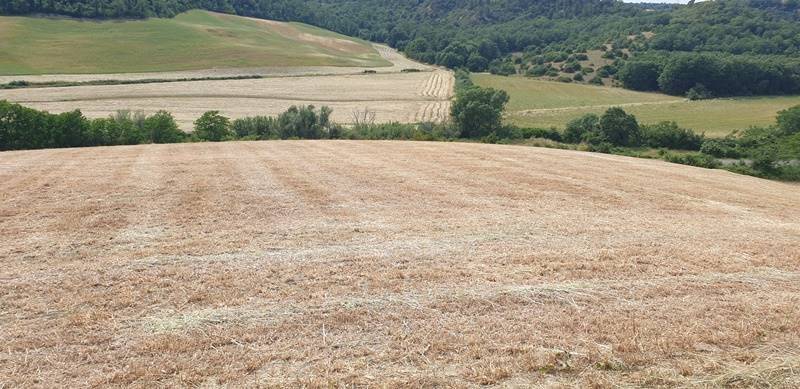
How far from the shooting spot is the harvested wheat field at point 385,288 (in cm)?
702

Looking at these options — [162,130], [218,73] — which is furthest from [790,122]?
[218,73]

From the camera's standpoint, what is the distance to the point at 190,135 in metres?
52.8

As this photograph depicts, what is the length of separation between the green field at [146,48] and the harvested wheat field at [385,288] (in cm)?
9449

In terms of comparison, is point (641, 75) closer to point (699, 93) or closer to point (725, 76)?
point (699, 93)

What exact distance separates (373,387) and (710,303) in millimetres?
6528

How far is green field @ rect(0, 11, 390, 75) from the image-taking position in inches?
3821

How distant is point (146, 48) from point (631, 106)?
331ft

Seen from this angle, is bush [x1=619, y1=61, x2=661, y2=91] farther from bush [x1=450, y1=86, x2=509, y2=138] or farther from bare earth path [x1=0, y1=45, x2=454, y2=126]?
bush [x1=450, y1=86, x2=509, y2=138]

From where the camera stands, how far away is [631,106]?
99438 millimetres

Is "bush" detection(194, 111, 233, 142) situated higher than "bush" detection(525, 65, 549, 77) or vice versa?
"bush" detection(525, 65, 549, 77)

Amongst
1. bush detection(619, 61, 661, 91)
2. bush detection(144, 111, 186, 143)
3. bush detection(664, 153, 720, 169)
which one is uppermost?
bush detection(619, 61, 661, 91)

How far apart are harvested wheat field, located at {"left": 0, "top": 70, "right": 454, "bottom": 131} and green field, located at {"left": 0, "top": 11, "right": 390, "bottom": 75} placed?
16.0m

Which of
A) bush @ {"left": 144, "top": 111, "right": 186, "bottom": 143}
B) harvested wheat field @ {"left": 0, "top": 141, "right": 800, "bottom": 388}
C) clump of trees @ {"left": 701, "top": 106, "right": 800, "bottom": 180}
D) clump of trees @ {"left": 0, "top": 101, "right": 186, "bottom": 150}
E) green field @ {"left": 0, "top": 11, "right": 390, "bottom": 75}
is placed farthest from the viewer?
green field @ {"left": 0, "top": 11, "right": 390, "bottom": 75}

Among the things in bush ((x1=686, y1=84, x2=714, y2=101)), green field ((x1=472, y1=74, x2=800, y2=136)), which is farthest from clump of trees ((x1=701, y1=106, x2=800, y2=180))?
bush ((x1=686, y1=84, x2=714, y2=101))
